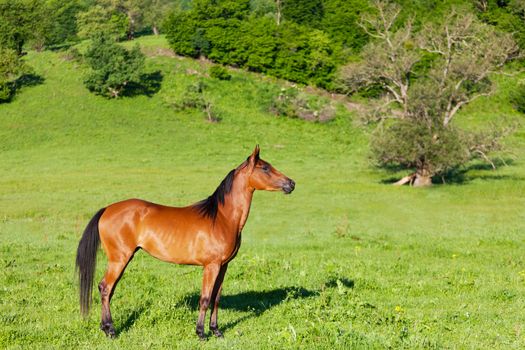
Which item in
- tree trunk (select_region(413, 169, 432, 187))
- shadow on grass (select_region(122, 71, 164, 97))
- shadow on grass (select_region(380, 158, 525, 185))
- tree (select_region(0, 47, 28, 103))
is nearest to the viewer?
tree trunk (select_region(413, 169, 432, 187))

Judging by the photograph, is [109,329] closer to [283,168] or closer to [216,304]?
[216,304]

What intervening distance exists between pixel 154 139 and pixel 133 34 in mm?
73628

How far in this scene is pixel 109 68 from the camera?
72938 millimetres

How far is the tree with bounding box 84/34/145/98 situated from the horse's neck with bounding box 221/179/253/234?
6508 centimetres

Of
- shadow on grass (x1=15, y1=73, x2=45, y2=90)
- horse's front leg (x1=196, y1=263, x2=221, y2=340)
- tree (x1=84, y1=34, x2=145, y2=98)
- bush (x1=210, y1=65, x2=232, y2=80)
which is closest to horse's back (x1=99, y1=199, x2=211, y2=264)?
horse's front leg (x1=196, y1=263, x2=221, y2=340)

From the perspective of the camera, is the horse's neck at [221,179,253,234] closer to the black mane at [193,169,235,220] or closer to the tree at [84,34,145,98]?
the black mane at [193,169,235,220]

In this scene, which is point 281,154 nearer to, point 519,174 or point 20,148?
point 519,174

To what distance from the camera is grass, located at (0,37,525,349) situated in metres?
10.3

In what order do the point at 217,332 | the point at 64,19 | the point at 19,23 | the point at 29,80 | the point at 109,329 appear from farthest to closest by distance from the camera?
the point at 64,19
the point at 19,23
the point at 29,80
the point at 217,332
the point at 109,329

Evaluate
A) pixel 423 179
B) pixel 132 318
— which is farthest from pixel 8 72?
pixel 132 318

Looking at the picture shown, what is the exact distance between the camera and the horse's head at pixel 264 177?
9922 mm

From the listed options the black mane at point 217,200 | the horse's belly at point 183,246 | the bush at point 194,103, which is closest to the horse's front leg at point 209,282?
the horse's belly at point 183,246

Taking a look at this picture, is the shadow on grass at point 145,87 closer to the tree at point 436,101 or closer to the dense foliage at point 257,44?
the dense foliage at point 257,44

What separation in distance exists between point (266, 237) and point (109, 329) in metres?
15.9
